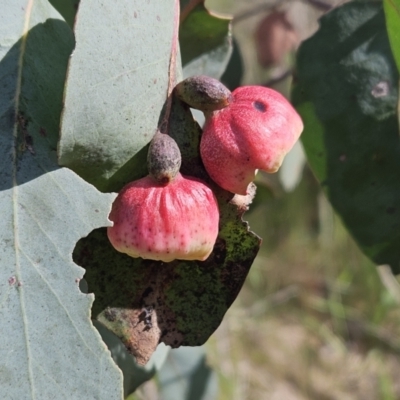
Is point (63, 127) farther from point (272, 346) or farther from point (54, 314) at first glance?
point (272, 346)

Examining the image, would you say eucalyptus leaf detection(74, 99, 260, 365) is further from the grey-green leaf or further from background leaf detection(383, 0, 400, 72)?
background leaf detection(383, 0, 400, 72)

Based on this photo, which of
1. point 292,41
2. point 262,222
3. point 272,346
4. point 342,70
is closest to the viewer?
point 342,70

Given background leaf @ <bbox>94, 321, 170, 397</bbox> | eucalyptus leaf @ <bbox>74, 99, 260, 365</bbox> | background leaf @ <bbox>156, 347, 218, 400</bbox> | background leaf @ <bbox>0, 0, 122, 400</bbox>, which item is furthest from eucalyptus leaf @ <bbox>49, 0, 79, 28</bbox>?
background leaf @ <bbox>156, 347, 218, 400</bbox>

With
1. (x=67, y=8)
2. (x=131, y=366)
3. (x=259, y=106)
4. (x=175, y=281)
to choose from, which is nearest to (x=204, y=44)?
(x=67, y=8)

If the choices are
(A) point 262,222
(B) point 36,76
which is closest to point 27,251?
(B) point 36,76

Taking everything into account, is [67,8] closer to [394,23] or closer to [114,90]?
[114,90]
